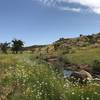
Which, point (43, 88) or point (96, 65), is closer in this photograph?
point (43, 88)

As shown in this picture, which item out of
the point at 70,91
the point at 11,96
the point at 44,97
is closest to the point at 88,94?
the point at 70,91

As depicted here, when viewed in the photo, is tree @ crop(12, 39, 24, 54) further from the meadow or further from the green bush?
the meadow

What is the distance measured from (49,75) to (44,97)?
340cm

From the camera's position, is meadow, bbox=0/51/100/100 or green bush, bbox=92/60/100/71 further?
green bush, bbox=92/60/100/71

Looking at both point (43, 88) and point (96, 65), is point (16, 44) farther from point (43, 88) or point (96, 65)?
point (43, 88)

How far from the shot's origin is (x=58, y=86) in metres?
14.7

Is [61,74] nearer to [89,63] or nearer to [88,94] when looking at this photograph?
[88,94]

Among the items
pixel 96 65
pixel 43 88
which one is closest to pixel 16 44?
pixel 96 65

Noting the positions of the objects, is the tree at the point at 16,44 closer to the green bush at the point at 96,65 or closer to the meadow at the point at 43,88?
the green bush at the point at 96,65

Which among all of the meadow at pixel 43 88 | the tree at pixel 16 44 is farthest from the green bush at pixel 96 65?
the meadow at pixel 43 88

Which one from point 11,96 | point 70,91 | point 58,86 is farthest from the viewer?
point 58,86

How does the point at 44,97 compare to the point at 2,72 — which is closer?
the point at 44,97

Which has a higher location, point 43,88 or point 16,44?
point 16,44

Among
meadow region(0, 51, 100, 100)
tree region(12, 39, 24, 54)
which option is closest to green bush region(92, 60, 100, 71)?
tree region(12, 39, 24, 54)
